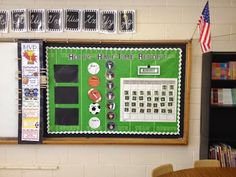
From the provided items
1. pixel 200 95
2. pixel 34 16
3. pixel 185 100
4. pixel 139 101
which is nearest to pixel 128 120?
pixel 139 101

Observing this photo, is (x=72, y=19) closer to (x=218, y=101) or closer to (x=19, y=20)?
(x=19, y=20)

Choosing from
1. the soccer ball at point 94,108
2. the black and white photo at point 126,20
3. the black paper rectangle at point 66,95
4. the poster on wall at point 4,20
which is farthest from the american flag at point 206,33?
the poster on wall at point 4,20

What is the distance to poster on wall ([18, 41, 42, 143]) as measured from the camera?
9.06ft

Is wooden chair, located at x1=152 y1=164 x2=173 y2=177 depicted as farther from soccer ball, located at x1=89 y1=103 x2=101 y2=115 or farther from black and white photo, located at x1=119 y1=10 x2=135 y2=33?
black and white photo, located at x1=119 y1=10 x2=135 y2=33

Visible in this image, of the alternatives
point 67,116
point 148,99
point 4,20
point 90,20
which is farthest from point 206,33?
point 4,20

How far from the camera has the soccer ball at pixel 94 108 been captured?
2.83m

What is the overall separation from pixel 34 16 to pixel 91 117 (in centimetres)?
122

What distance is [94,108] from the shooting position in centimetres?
283

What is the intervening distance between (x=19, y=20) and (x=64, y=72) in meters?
0.72

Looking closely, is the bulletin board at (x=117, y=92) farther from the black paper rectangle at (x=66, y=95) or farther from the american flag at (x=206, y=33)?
the american flag at (x=206, y=33)

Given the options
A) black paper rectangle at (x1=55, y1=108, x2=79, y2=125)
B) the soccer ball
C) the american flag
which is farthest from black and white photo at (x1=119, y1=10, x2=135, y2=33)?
black paper rectangle at (x1=55, y1=108, x2=79, y2=125)

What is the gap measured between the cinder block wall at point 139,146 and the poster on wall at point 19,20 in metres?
0.06

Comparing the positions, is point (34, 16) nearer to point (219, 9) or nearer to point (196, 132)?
point (219, 9)

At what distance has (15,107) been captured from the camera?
282cm
